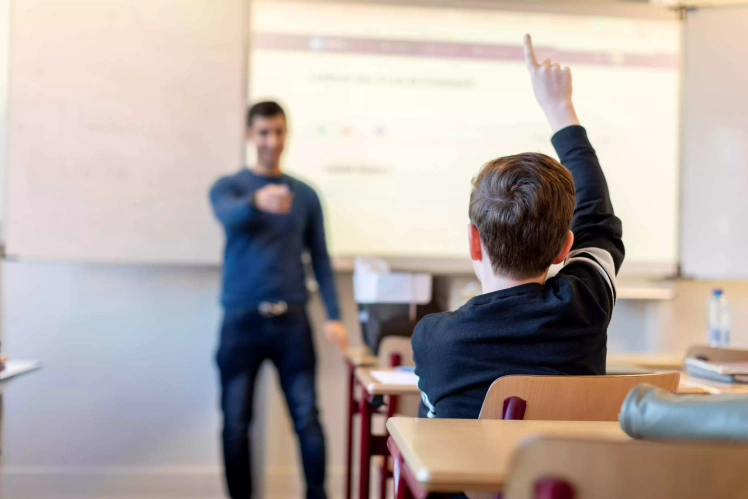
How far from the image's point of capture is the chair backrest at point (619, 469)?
0.71 m

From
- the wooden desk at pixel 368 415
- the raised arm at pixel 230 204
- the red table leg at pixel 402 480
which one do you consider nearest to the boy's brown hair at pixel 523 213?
the red table leg at pixel 402 480

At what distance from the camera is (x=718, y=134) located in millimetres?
3213

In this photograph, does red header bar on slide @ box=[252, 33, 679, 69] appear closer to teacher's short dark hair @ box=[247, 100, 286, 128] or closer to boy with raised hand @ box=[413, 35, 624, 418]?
teacher's short dark hair @ box=[247, 100, 286, 128]

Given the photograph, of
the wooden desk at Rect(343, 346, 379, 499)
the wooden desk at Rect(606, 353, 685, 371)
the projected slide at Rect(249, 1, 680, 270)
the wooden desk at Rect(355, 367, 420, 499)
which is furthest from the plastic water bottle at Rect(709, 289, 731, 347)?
the wooden desk at Rect(355, 367, 420, 499)

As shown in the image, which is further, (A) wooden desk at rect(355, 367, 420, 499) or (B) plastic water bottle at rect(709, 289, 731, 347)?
(B) plastic water bottle at rect(709, 289, 731, 347)

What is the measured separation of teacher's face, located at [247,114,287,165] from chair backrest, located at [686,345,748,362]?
5.49ft

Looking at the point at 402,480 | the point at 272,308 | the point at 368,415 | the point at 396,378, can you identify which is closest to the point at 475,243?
the point at 402,480

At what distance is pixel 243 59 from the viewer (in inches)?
120

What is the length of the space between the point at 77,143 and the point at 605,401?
101 inches

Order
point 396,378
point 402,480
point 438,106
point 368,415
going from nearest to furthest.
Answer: point 402,480, point 396,378, point 368,415, point 438,106

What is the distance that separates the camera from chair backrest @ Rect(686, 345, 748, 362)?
2.10m

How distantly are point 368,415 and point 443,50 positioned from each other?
6.10 feet

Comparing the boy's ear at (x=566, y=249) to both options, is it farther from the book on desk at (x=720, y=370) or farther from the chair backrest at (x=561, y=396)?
the book on desk at (x=720, y=370)

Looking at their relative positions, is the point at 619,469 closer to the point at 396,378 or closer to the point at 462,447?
the point at 462,447
